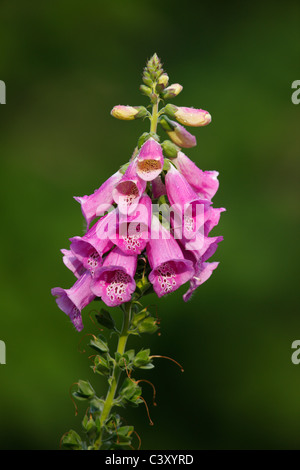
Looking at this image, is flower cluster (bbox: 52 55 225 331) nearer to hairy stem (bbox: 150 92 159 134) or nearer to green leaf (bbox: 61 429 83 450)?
hairy stem (bbox: 150 92 159 134)

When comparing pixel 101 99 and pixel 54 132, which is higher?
pixel 101 99

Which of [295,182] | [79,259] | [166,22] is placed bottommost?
[79,259]

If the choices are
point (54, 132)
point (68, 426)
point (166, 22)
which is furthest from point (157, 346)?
point (166, 22)

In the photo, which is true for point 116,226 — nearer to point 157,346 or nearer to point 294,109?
point 157,346

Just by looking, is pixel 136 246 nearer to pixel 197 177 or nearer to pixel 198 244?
pixel 198 244

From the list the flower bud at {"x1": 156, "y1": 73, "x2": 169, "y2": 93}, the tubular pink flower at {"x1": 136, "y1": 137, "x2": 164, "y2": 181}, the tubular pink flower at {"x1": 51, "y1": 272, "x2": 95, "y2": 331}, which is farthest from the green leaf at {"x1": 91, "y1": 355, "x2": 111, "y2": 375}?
the flower bud at {"x1": 156, "y1": 73, "x2": 169, "y2": 93}

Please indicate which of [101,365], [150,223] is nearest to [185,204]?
[150,223]

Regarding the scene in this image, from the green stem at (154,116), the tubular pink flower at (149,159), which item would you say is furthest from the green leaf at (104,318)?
the green stem at (154,116)
